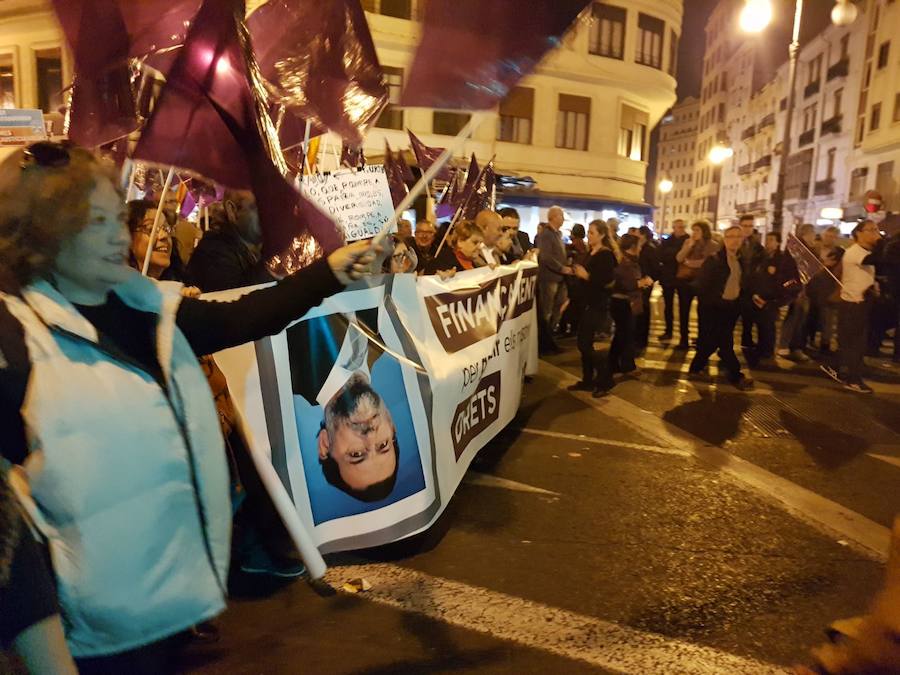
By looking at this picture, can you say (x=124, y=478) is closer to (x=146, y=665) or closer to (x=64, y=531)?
(x=64, y=531)

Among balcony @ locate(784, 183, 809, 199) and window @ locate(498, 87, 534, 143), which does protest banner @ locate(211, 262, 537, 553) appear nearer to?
window @ locate(498, 87, 534, 143)

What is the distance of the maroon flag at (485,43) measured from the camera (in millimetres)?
2301

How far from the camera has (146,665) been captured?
171 centimetres

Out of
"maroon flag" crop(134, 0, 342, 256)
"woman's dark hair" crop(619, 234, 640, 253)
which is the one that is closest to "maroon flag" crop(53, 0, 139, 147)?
"maroon flag" crop(134, 0, 342, 256)

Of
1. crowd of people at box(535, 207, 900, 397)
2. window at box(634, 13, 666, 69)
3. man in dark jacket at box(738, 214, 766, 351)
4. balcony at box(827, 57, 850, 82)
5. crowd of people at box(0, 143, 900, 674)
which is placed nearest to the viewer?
crowd of people at box(0, 143, 900, 674)

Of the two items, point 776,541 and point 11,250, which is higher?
point 11,250

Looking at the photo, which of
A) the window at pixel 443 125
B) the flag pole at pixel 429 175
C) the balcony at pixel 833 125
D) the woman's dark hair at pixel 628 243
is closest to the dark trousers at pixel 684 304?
the woman's dark hair at pixel 628 243

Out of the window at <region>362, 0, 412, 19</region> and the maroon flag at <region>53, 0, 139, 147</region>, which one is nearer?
the maroon flag at <region>53, 0, 139, 147</region>

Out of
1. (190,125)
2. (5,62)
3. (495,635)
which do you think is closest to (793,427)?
(495,635)

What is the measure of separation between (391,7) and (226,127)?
24.8 metres

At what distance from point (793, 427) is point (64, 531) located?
679 cm

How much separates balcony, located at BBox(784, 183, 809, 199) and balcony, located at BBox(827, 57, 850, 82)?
274 inches

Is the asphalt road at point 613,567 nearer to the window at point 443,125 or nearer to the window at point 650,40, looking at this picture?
the window at point 443,125

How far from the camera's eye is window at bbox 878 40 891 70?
36.2 metres
